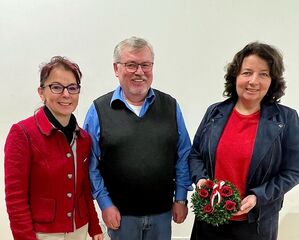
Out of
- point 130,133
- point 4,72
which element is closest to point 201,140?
point 130,133

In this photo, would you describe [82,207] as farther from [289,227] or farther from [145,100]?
[289,227]

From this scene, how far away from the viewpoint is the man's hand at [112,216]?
1666 mm

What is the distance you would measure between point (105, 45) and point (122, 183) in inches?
44.7

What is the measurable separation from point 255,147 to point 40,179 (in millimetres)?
988

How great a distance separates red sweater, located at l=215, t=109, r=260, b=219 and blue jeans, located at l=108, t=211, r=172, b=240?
436 mm

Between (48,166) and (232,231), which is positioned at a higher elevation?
(48,166)

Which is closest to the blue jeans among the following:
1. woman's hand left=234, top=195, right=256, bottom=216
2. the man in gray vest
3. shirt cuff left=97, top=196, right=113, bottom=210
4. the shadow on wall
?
the man in gray vest

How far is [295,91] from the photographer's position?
7.88 ft

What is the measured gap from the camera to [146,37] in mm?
2312

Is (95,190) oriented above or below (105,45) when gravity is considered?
below

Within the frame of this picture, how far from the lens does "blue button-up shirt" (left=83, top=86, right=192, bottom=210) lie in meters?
1.66

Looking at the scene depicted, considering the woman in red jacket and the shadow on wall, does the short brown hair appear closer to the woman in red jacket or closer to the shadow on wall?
the woman in red jacket

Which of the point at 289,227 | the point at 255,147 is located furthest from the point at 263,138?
the point at 289,227

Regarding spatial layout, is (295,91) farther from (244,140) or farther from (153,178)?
(153,178)
